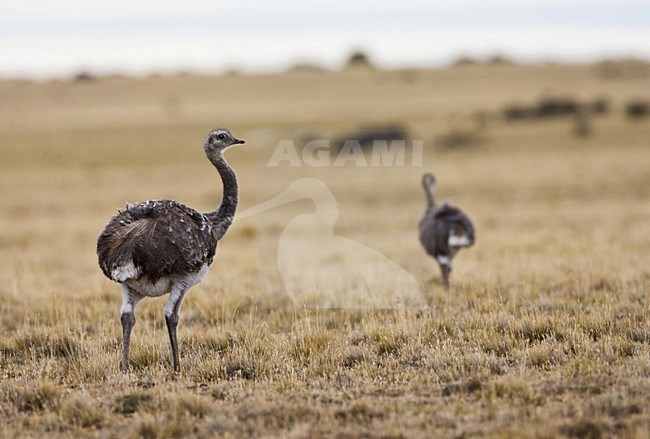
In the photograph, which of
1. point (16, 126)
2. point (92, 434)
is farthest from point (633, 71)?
point (92, 434)

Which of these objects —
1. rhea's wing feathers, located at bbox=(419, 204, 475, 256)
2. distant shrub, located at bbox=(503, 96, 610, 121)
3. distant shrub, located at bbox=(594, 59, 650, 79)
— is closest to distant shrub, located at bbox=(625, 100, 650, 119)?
distant shrub, located at bbox=(503, 96, 610, 121)

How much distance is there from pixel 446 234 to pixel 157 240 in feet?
17.5

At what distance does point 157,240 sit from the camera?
7574 millimetres

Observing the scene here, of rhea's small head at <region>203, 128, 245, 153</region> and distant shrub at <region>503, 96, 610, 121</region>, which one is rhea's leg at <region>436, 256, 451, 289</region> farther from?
distant shrub at <region>503, 96, 610, 121</region>

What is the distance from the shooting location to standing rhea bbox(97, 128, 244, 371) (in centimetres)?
749

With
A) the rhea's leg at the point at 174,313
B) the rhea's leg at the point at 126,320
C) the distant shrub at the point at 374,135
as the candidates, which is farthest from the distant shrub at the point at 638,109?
the rhea's leg at the point at 126,320

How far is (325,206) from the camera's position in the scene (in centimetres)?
1878

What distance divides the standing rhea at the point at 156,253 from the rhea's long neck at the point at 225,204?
0.16m

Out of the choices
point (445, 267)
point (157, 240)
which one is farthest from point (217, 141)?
point (445, 267)

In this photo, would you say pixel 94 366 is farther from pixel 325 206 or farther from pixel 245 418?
pixel 325 206

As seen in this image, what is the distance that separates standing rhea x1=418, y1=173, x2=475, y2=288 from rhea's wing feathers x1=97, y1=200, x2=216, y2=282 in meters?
4.59

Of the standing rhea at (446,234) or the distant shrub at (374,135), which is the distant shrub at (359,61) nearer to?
the distant shrub at (374,135)

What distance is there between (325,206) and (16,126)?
41.3 meters

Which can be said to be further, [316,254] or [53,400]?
[316,254]
